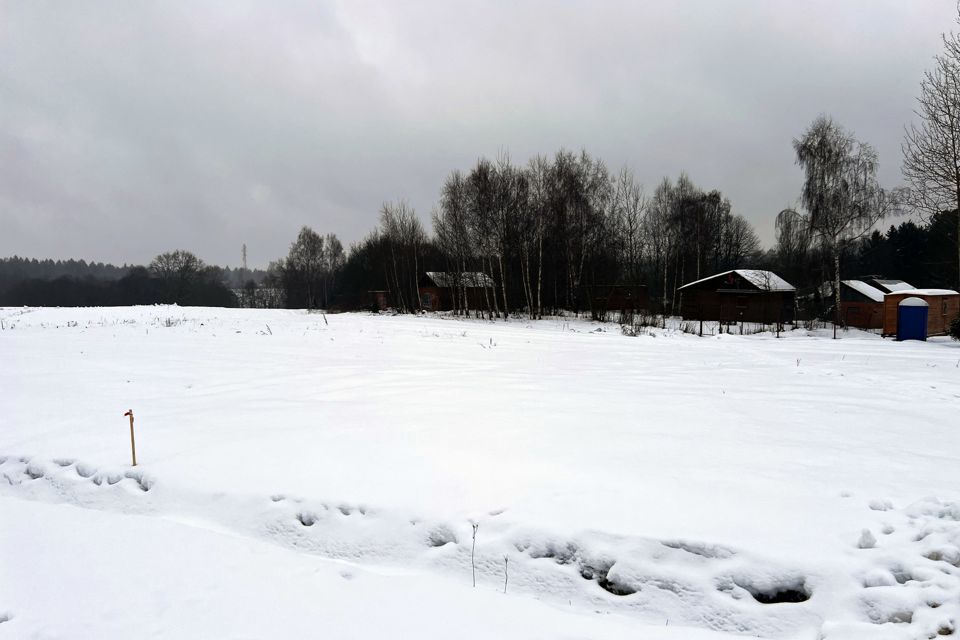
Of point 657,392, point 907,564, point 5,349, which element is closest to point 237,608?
point 907,564

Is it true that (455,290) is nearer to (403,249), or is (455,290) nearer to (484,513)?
(403,249)

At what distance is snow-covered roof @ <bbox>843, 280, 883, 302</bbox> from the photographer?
103ft

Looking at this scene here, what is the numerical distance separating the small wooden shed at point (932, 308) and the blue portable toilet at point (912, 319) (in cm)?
47

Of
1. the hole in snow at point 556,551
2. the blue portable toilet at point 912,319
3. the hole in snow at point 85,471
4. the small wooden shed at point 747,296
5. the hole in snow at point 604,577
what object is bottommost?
the hole in snow at point 604,577

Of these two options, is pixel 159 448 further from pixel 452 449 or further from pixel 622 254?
pixel 622 254

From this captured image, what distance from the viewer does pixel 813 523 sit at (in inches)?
168

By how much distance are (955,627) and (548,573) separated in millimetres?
2632

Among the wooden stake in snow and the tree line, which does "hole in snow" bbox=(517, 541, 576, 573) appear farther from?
the tree line

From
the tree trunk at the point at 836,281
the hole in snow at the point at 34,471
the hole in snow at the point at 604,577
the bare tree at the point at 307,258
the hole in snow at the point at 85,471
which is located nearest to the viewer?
the hole in snow at the point at 604,577

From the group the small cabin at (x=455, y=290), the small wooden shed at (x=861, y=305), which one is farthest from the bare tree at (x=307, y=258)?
the small wooden shed at (x=861, y=305)

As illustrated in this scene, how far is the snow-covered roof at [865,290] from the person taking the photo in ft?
103

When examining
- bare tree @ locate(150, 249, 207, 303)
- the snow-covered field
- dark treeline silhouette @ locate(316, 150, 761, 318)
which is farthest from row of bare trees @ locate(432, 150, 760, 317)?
bare tree @ locate(150, 249, 207, 303)

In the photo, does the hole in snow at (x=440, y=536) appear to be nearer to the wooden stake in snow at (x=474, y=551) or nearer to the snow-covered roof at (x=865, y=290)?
the wooden stake in snow at (x=474, y=551)

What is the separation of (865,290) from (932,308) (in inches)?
325
